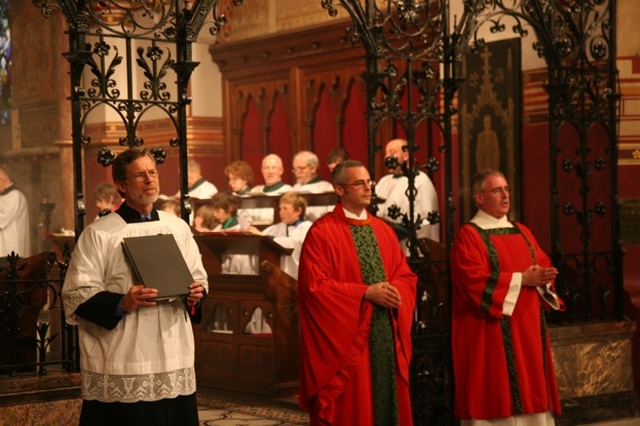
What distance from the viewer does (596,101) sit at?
905cm

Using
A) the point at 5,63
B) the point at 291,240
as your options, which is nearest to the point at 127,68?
the point at 291,240

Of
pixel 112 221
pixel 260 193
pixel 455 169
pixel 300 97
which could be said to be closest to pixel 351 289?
pixel 112 221

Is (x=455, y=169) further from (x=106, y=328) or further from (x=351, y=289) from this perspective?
(x=106, y=328)

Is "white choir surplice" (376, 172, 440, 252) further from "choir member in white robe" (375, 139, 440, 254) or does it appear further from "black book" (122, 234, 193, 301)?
"black book" (122, 234, 193, 301)

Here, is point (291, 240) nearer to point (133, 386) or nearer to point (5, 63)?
point (133, 386)

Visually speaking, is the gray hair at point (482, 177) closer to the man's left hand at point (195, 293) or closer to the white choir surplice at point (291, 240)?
the man's left hand at point (195, 293)

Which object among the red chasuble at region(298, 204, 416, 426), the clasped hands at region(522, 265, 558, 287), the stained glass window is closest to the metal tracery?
the red chasuble at region(298, 204, 416, 426)

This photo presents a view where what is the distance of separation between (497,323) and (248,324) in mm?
3404

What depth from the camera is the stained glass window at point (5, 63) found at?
58.0 feet

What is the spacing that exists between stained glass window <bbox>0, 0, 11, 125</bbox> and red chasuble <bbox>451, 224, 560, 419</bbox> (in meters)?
11.5

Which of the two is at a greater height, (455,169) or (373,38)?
(373,38)

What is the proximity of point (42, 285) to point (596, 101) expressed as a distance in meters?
4.38

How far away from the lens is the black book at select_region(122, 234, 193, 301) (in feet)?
17.5

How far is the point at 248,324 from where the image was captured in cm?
1059
